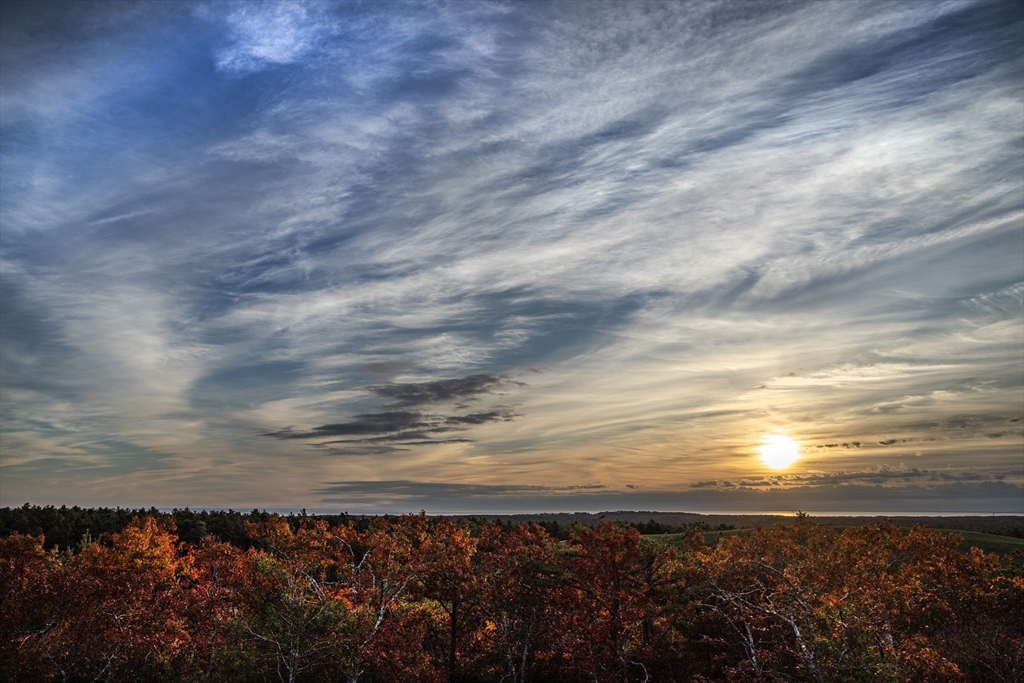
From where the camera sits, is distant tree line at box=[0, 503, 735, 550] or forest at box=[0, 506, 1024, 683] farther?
distant tree line at box=[0, 503, 735, 550]

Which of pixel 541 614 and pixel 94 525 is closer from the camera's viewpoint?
pixel 541 614

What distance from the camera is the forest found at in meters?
20.7

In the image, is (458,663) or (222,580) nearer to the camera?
(458,663)

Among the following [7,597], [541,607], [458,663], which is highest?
[7,597]

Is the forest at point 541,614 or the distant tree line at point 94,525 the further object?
the distant tree line at point 94,525

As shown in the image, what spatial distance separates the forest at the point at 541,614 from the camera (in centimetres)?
2070

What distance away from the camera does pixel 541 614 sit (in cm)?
2612

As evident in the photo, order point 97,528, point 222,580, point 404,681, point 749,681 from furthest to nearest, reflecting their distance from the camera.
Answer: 1. point 97,528
2. point 222,580
3. point 404,681
4. point 749,681

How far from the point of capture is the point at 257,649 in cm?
Result: 2358

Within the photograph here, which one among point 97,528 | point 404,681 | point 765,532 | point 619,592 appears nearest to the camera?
point 404,681

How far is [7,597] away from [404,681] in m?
13.0

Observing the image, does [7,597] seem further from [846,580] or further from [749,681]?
[846,580]

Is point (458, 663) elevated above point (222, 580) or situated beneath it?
situated beneath

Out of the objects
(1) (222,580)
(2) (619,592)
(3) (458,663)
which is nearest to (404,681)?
(3) (458,663)
